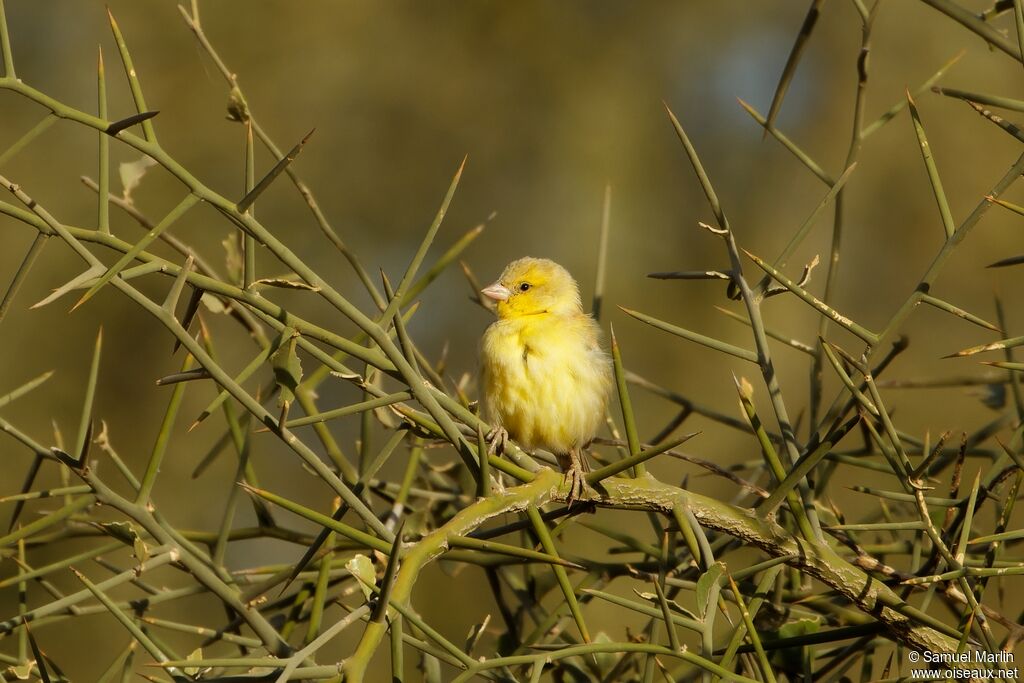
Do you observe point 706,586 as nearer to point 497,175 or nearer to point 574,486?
point 574,486

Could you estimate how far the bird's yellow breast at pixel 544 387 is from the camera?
4.02 meters

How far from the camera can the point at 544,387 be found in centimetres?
403

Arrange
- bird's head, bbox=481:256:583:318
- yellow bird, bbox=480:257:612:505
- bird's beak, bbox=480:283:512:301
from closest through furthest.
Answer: yellow bird, bbox=480:257:612:505
bird's beak, bbox=480:283:512:301
bird's head, bbox=481:256:583:318

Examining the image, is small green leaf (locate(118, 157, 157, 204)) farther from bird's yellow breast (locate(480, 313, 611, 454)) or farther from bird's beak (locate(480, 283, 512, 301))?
bird's beak (locate(480, 283, 512, 301))

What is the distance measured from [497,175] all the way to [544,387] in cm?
656

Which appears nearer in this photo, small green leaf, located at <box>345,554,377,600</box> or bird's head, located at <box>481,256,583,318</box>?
small green leaf, located at <box>345,554,377,600</box>

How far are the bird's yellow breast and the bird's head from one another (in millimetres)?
370

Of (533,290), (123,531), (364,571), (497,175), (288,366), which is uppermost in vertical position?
(288,366)

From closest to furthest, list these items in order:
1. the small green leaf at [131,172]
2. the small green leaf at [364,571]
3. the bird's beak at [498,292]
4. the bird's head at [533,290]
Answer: the small green leaf at [364,571] → the small green leaf at [131,172] → the bird's beak at [498,292] → the bird's head at [533,290]

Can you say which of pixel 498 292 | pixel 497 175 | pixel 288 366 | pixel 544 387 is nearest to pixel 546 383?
pixel 544 387

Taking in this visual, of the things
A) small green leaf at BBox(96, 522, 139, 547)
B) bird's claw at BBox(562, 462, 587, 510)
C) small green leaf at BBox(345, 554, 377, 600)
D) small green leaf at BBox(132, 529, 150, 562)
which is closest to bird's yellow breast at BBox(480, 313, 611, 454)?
bird's claw at BBox(562, 462, 587, 510)

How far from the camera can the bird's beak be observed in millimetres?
4493

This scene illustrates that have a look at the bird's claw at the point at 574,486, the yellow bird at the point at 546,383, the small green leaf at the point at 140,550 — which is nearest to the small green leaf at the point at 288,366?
the small green leaf at the point at 140,550

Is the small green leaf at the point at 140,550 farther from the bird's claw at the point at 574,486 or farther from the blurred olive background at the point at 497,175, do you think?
the blurred olive background at the point at 497,175
